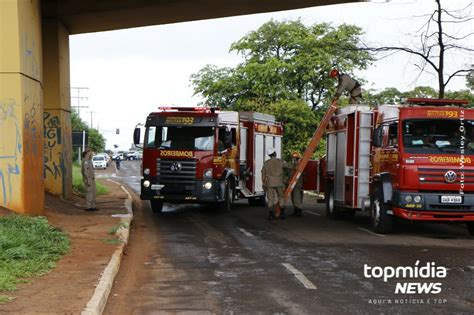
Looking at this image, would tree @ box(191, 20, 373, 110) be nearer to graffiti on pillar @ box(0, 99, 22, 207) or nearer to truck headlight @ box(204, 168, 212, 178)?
truck headlight @ box(204, 168, 212, 178)

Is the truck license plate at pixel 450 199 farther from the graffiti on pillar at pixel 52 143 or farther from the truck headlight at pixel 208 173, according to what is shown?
the graffiti on pillar at pixel 52 143

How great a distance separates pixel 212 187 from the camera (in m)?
17.8

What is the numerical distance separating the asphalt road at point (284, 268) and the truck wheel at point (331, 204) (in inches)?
44.2

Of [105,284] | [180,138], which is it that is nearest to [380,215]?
[180,138]

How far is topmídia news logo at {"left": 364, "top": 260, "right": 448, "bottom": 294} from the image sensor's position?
7970mm

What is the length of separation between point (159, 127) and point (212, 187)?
2.45 meters

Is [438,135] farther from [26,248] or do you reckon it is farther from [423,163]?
[26,248]

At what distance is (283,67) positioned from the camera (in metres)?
45.3

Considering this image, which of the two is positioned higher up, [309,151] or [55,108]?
[55,108]

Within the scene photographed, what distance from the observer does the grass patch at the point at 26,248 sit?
810 cm

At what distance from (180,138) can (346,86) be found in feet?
16.8

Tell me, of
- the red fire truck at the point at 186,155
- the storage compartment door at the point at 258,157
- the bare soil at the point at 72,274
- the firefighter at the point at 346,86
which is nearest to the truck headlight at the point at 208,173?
the red fire truck at the point at 186,155

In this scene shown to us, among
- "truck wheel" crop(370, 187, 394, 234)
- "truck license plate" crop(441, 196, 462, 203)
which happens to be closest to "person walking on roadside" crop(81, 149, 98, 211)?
"truck wheel" crop(370, 187, 394, 234)

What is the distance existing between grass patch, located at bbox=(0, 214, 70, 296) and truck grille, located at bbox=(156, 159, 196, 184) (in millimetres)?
5938
